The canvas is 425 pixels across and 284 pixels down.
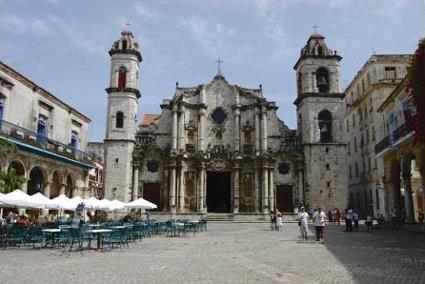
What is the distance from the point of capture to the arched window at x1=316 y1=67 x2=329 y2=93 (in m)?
38.7

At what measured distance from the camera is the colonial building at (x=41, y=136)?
77.5ft

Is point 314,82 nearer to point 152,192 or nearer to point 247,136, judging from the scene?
point 247,136

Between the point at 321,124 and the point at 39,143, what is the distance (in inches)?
970

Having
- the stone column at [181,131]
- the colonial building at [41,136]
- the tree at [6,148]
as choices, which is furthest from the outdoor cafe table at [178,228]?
the stone column at [181,131]

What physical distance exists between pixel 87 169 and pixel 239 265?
985 inches

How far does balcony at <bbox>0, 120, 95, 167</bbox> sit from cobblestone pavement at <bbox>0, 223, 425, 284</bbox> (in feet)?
33.1

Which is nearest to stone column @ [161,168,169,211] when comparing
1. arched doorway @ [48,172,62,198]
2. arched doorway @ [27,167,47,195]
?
arched doorway @ [48,172,62,198]

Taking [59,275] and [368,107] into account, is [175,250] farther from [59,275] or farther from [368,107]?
[368,107]

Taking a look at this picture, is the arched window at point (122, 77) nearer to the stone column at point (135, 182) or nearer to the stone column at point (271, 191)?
the stone column at point (135, 182)

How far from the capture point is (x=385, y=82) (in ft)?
120

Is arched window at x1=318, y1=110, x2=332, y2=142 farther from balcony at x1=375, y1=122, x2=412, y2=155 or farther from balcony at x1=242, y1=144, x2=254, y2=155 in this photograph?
balcony at x1=375, y1=122, x2=412, y2=155

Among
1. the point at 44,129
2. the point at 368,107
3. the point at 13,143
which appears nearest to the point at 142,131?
the point at 44,129

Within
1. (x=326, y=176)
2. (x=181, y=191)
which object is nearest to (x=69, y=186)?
(x=181, y=191)

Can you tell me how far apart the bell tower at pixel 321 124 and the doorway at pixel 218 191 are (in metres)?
7.39
